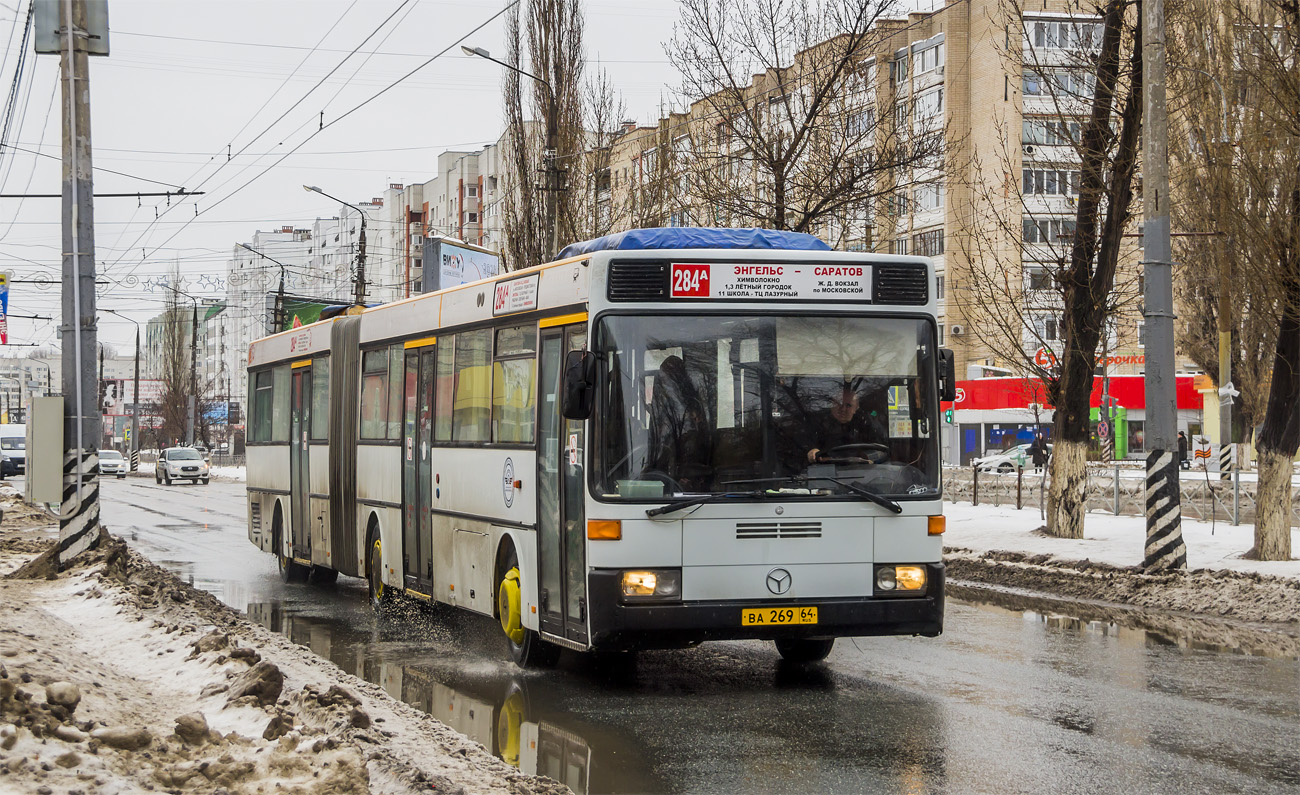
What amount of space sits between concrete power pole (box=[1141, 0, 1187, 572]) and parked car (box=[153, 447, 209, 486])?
170 ft

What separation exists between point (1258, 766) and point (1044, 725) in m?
1.29

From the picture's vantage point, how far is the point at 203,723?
7.02 meters

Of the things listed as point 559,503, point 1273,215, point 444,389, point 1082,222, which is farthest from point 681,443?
point 1082,222

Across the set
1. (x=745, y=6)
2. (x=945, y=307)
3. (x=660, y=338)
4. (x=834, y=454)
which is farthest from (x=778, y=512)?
(x=945, y=307)

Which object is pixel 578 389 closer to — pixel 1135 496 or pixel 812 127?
pixel 812 127

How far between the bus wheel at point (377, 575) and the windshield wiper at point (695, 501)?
233 inches

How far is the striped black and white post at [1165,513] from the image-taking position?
15.8 m

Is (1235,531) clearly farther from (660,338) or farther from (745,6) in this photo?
(660,338)

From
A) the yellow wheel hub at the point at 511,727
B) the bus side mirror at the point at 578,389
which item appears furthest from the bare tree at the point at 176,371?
the bus side mirror at the point at 578,389

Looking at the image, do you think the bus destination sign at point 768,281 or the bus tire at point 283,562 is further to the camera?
the bus tire at point 283,562

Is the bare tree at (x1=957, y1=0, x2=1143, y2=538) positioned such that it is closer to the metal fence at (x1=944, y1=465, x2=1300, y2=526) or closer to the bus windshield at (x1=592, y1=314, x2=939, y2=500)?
the metal fence at (x1=944, y1=465, x2=1300, y2=526)

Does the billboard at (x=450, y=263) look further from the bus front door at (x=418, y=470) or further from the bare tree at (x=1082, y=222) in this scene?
the bus front door at (x=418, y=470)

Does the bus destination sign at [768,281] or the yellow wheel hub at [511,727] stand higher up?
the bus destination sign at [768,281]

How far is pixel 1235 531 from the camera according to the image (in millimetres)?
20750
